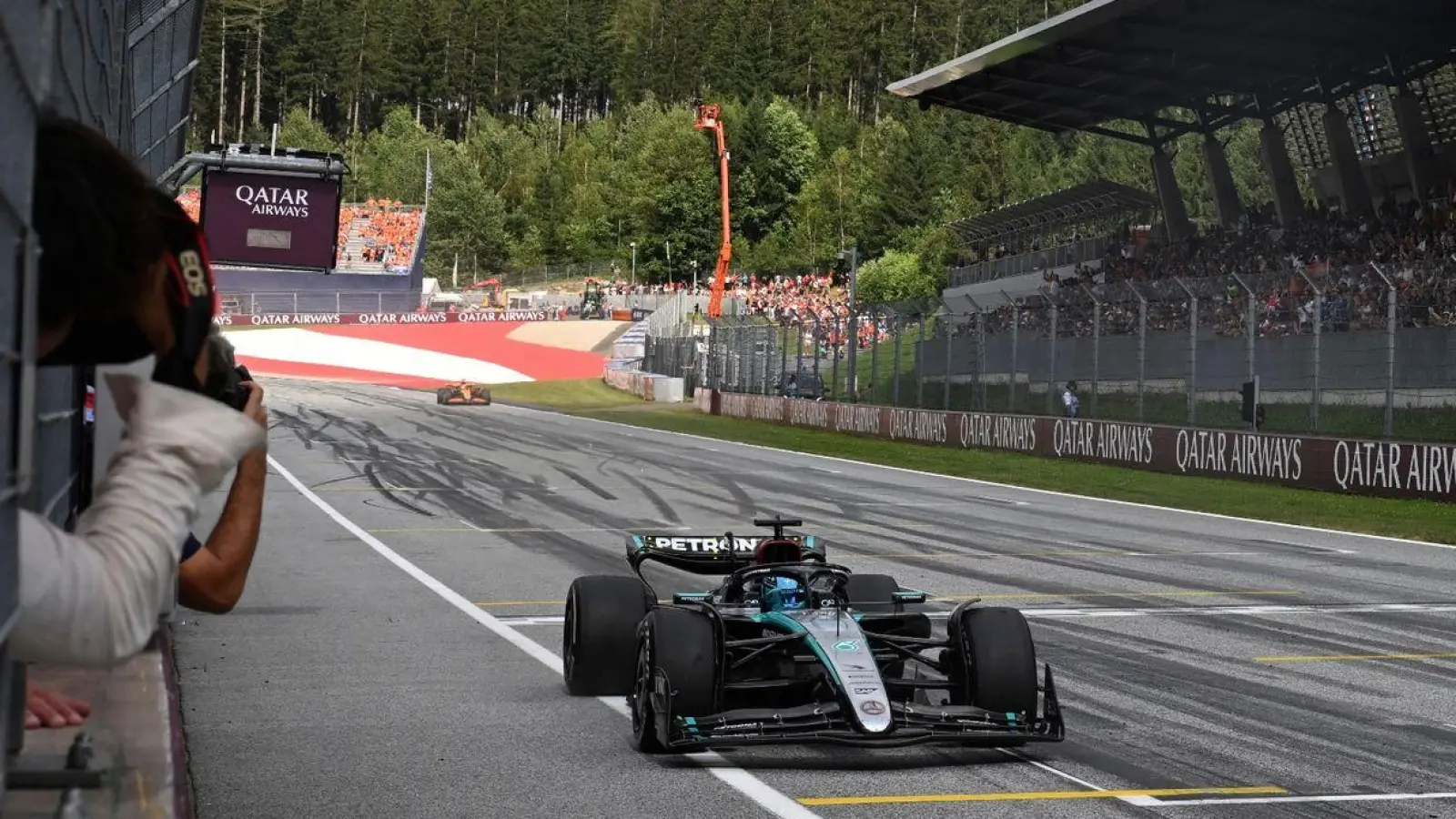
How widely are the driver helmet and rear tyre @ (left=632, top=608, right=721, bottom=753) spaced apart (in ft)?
2.11

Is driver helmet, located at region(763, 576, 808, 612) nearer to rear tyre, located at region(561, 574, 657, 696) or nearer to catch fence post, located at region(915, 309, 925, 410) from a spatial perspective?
rear tyre, located at region(561, 574, 657, 696)

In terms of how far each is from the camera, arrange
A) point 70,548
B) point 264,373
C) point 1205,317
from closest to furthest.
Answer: point 70,548, point 1205,317, point 264,373

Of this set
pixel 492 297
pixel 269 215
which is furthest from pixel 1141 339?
pixel 492 297

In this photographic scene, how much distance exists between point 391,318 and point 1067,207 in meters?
37.7

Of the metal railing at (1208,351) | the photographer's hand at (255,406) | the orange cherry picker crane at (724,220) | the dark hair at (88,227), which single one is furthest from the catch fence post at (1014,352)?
the orange cherry picker crane at (724,220)

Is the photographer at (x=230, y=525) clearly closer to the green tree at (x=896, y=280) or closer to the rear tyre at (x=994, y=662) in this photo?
the rear tyre at (x=994, y=662)

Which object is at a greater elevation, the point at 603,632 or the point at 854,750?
the point at 603,632

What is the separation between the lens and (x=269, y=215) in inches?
764

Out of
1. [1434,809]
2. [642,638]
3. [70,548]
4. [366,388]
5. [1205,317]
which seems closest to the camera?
[70,548]

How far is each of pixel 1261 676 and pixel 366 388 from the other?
54.2 m

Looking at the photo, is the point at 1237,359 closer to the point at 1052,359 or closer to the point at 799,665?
the point at 1052,359

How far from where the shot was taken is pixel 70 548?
2.19m

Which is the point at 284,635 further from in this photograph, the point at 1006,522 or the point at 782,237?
the point at 782,237

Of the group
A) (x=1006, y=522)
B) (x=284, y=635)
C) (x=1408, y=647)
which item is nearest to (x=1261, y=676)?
(x=1408, y=647)
